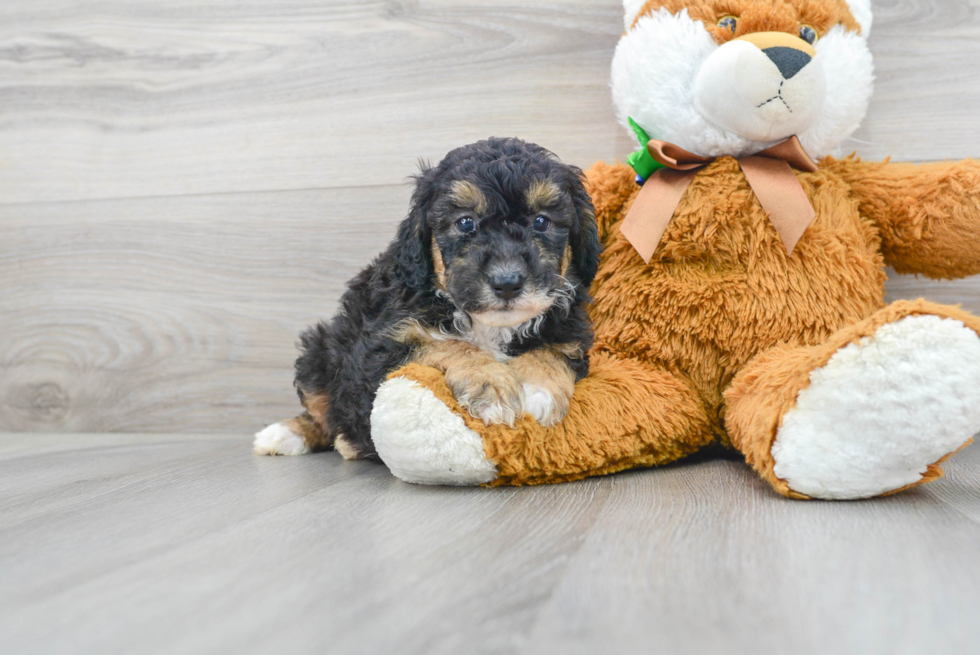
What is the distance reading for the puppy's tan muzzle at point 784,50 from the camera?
146 cm

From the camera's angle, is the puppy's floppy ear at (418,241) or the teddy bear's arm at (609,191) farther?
the teddy bear's arm at (609,191)

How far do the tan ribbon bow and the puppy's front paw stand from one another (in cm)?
45

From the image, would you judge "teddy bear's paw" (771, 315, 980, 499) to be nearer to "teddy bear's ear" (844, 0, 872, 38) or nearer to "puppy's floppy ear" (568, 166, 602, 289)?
"puppy's floppy ear" (568, 166, 602, 289)

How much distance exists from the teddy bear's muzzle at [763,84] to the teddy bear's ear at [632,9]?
278mm

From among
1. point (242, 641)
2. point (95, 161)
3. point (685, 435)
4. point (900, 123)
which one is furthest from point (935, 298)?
point (95, 161)

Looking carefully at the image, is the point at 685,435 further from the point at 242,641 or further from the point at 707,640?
the point at 242,641

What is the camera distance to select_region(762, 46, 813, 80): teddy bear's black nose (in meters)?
1.46

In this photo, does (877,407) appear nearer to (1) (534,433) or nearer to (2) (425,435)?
(1) (534,433)

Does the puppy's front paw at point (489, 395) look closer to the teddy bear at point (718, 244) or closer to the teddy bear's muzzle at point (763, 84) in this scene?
the teddy bear at point (718, 244)

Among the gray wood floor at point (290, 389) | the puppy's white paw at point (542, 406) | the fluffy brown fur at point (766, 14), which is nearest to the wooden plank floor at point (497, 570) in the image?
the gray wood floor at point (290, 389)

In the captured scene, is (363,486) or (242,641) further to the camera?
(363,486)

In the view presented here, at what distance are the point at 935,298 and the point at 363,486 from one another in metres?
1.56

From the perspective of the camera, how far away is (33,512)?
4.44 ft

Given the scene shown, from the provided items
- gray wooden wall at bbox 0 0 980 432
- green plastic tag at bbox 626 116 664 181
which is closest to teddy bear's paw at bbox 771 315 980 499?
green plastic tag at bbox 626 116 664 181
